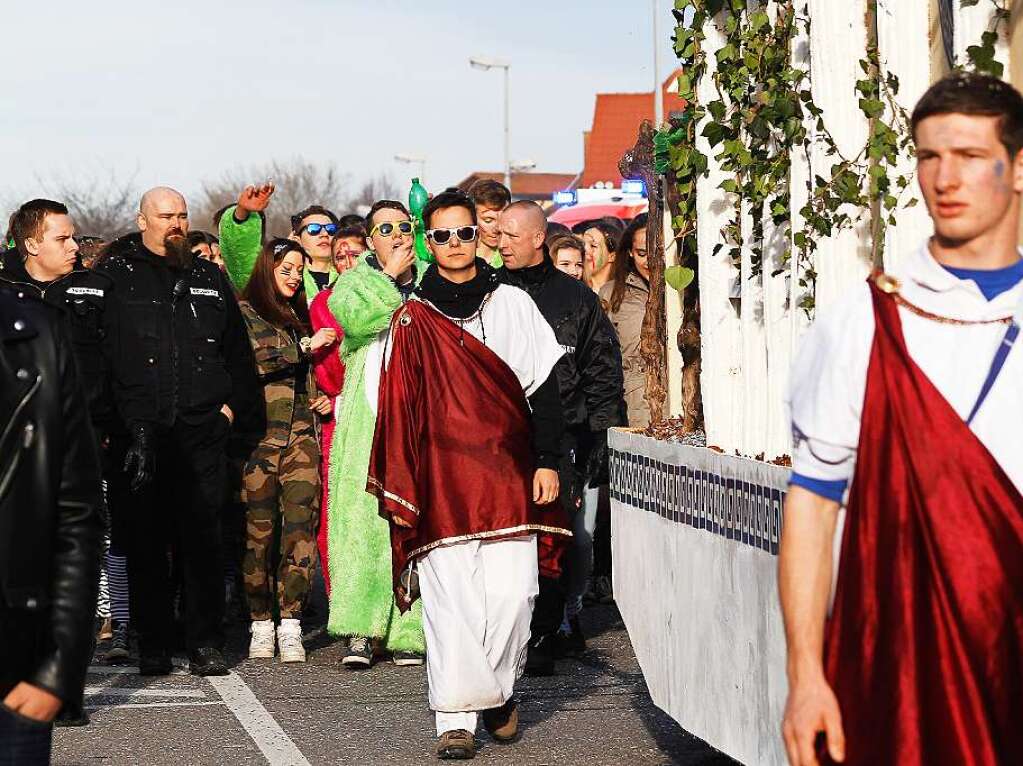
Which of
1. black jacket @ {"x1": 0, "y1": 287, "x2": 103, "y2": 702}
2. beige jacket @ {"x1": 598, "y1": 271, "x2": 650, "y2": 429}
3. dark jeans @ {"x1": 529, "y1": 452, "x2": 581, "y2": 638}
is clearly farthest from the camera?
beige jacket @ {"x1": 598, "y1": 271, "x2": 650, "y2": 429}

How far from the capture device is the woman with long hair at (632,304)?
1204cm

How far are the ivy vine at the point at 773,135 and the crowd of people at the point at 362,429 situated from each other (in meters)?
1.04

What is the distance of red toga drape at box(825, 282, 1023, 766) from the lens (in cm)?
342

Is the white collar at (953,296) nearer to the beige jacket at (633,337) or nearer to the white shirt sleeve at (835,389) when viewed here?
the white shirt sleeve at (835,389)

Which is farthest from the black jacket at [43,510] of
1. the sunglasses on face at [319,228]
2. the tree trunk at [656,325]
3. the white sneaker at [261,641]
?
the sunglasses on face at [319,228]

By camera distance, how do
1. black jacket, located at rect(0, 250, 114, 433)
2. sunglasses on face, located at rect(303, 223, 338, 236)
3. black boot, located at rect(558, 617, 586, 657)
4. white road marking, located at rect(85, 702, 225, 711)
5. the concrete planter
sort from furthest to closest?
sunglasses on face, located at rect(303, 223, 338, 236) < black boot, located at rect(558, 617, 586, 657) < black jacket, located at rect(0, 250, 114, 433) < white road marking, located at rect(85, 702, 225, 711) < the concrete planter

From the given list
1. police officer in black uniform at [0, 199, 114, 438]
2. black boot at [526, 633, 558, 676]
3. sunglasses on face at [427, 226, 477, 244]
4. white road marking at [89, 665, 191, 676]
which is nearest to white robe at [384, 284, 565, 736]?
sunglasses on face at [427, 226, 477, 244]

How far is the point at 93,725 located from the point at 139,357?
79.2 inches

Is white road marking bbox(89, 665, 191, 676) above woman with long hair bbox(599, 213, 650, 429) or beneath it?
beneath

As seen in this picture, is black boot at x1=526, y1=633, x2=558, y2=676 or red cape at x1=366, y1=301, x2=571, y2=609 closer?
red cape at x1=366, y1=301, x2=571, y2=609

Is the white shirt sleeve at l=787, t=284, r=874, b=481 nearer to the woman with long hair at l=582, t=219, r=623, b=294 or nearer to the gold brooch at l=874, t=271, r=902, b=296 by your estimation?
the gold brooch at l=874, t=271, r=902, b=296

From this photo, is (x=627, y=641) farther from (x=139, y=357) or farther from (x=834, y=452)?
(x=834, y=452)

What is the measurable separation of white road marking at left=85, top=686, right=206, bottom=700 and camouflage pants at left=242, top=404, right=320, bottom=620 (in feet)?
3.65

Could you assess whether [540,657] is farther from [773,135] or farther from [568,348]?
[773,135]
